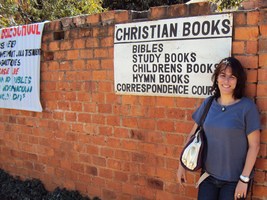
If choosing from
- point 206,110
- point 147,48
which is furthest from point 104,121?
point 206,110

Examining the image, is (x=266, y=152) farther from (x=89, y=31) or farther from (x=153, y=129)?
(x=89, y=31)

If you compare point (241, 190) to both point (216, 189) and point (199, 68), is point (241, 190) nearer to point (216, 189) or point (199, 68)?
point (216, 189)

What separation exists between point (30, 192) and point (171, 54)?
2553 millimetres

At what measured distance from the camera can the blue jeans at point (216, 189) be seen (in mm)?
2482

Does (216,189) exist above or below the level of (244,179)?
below

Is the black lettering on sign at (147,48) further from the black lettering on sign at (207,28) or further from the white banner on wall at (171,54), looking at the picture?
the black lettering on sign at (207,28)

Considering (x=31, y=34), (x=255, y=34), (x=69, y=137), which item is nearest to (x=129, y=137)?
(x=69, y=137)

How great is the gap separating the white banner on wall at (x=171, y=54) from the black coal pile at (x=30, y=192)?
140 centimetres

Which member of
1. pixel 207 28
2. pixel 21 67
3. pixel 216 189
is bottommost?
pixel 216 189

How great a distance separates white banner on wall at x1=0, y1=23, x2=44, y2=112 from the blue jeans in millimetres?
2393

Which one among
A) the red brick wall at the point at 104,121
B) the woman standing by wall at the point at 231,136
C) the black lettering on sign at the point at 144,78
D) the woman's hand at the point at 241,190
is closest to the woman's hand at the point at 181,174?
the red brick wall at the point at 104,121

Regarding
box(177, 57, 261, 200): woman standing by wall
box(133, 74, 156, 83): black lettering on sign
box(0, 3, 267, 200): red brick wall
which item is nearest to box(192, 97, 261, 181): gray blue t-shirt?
box(177, 57, 261, 200): woman standing by wall

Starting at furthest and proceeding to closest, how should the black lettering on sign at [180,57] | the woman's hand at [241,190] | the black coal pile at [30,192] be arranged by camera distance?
the black coal pile at [30,192]
the black lettering on sign at [180,57]
the woman's hand at [241,190]

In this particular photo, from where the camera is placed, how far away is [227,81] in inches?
97.4
